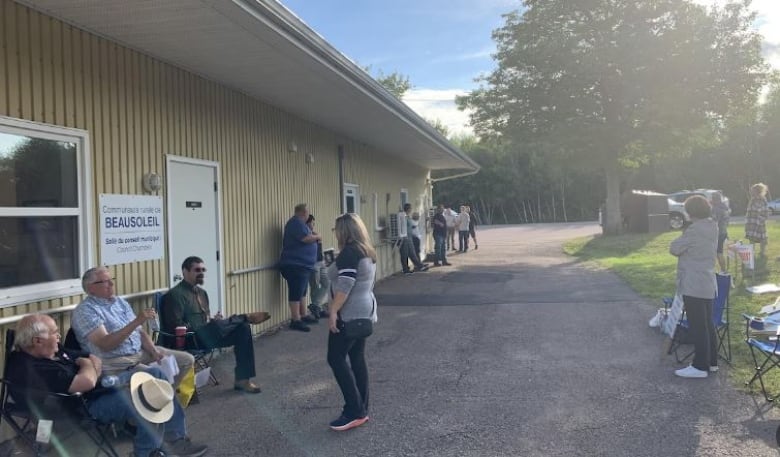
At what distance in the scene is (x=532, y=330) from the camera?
24.3 ft

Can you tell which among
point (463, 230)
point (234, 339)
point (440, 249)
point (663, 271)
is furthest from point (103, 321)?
point (463, 230)

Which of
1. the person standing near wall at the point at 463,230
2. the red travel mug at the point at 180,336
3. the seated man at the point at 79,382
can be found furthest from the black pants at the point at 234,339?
the person standing near wall at the point at 463,230

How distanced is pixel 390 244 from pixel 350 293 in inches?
407

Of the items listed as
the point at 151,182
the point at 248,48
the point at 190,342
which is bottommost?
the point at 190,342

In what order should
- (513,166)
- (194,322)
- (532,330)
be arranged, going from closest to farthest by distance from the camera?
(194,322), (532,330), (513,166)

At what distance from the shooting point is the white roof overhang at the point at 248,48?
4.50 meters

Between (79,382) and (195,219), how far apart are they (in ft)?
10.7

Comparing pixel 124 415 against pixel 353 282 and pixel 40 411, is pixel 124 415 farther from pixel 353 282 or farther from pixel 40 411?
pixel 353 282


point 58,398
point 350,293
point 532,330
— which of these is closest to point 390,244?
point 532,330

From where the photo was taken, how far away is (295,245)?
812 centimetres

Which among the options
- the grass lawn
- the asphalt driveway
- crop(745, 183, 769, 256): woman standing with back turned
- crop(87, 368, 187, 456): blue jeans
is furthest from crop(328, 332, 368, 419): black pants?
crop(745, 183, 769, 256): woman standing with back turned

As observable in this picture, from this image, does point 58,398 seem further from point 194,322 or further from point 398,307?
point 398,307

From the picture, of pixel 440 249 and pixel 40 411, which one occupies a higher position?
pixel 440 249

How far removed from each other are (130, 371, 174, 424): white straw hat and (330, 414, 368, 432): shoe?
1.16 m
